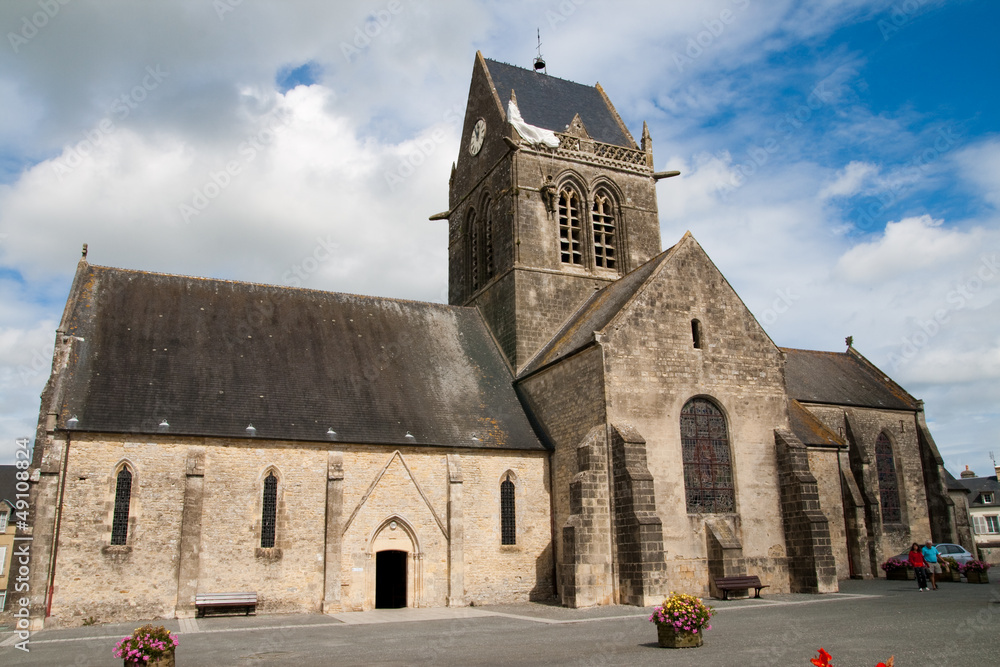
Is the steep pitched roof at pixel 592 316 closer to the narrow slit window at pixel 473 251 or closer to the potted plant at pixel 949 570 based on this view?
the narrow slit window at pixel 473 251

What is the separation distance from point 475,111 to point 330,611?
20.9 metres

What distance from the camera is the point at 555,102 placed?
30344 millimetres

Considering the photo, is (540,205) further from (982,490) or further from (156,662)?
(982,490)

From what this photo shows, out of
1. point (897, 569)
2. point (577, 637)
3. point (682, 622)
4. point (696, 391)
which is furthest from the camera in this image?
point (897, 569)

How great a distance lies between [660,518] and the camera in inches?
781

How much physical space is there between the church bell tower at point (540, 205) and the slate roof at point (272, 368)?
2569mm

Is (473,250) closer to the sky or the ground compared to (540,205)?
closer to the ground

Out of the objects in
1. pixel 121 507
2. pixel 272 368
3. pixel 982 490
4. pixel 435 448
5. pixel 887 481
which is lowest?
pixel 121 507

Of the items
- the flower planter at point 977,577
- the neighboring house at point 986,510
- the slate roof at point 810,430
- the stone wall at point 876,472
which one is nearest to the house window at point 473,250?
the slate roof at point 810,430

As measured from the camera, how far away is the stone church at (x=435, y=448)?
18312 mm

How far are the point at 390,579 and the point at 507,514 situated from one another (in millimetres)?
3844

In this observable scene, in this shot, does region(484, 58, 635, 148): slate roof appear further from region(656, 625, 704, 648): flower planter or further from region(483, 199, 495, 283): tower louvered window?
region(656, 625, 704, 648): flower planter

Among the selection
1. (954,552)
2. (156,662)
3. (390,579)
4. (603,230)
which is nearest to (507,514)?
(390,579)

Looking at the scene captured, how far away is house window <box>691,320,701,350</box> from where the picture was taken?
2214 centimetres
